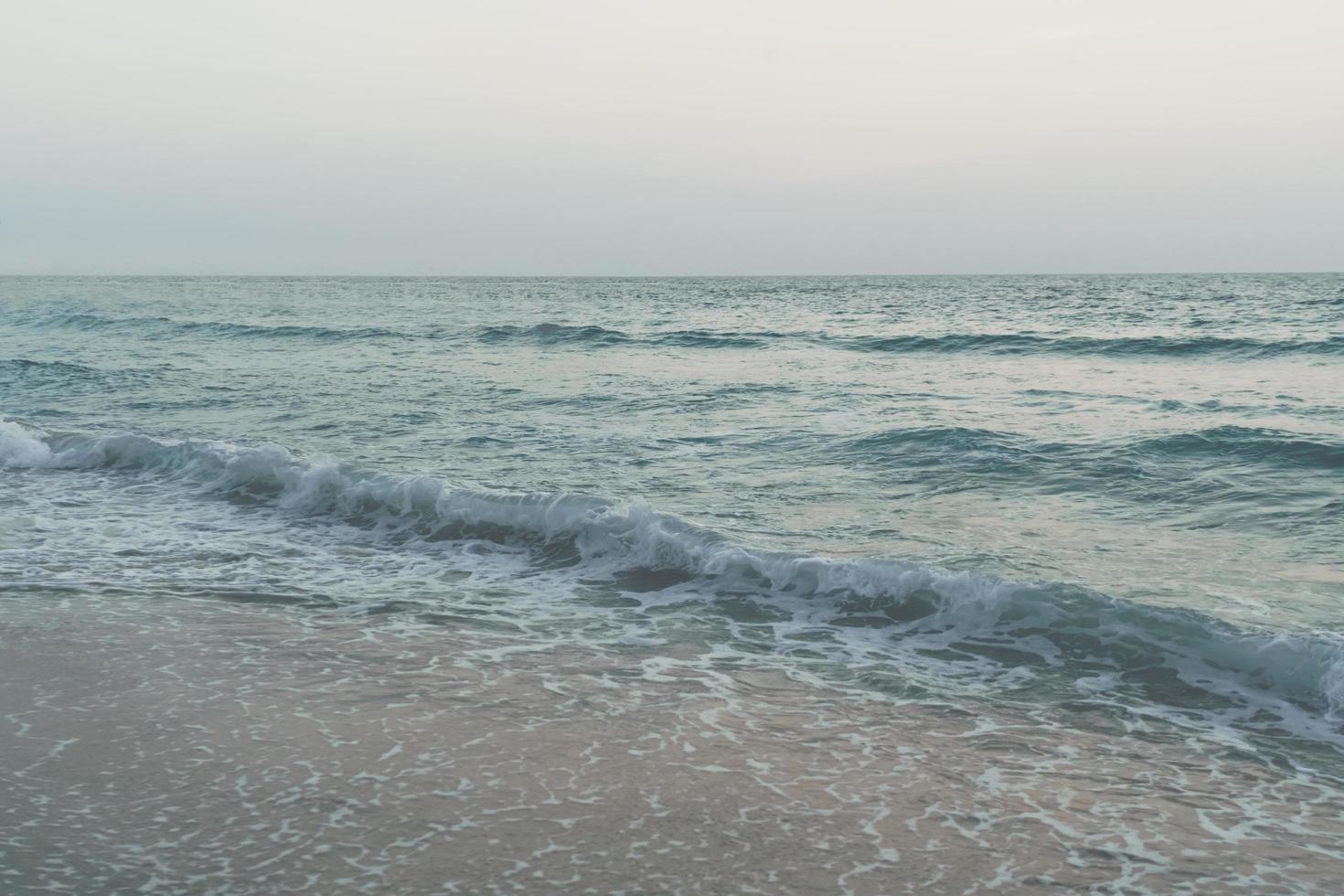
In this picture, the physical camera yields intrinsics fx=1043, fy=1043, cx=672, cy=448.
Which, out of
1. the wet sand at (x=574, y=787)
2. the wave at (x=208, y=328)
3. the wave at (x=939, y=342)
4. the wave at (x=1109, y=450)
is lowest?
the wet sand at (x=574, y=787)

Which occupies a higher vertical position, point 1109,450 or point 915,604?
point 1109,450

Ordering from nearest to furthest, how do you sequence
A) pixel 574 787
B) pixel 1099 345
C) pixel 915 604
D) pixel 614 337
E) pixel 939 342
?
pixel 574 787 < pixel 915 604 < pixel 1099 345 < pixel 939 342 < pixel 614 337

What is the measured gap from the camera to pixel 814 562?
8188mm

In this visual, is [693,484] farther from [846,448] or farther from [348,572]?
[348,572]

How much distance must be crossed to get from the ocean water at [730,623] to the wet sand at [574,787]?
0.02 meters

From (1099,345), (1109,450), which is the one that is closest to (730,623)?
(1109,450)

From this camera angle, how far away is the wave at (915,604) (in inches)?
239

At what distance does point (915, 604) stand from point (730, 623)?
137 centimetres

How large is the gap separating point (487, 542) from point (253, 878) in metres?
5.90

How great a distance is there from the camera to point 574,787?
4621mm

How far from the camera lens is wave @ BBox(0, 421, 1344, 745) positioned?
607 centimetres

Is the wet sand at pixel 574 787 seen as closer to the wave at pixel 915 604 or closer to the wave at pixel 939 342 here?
the wave at pixel 915 604

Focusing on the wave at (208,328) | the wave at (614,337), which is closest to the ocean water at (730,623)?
the wave at (614,337)

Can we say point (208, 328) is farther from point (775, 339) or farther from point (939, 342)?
point (939, 342)
